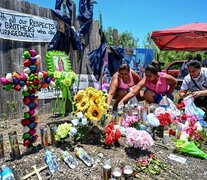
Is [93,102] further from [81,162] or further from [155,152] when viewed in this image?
[155,152]

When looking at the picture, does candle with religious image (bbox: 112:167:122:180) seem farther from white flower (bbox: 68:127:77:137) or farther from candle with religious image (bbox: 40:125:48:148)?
candle with religious image (bbox: 40:125:48:148)

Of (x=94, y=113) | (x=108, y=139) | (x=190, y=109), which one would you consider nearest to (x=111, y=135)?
(x=108, y=139)

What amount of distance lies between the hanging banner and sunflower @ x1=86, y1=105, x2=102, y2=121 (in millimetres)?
2386

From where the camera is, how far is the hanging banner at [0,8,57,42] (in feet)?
14.5

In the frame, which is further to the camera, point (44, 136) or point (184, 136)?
point (184, 136)

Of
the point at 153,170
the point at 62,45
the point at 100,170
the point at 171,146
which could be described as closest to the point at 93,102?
the point at 100,170

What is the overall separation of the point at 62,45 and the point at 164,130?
9.38 feet

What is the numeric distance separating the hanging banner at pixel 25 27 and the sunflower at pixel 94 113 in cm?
239

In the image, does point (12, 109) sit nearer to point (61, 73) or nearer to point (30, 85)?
point (61, 73)

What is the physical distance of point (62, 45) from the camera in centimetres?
545

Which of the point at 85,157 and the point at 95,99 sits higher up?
the point at 95,99

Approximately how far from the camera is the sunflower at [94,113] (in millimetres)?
2926

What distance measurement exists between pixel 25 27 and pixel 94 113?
2.60m

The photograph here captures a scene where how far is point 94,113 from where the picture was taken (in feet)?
9.80
